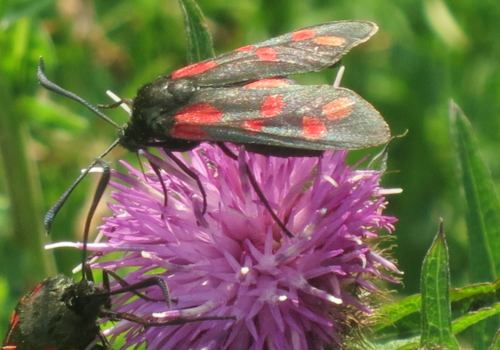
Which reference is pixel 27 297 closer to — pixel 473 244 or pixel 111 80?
pixel 473 244

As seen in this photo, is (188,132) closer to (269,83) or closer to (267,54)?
(269,83)

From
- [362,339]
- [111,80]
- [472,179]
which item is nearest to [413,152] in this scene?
[111,80]

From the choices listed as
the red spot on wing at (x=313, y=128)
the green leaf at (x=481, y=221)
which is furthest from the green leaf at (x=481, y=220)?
the red spot on wing at (x=313, y=128)

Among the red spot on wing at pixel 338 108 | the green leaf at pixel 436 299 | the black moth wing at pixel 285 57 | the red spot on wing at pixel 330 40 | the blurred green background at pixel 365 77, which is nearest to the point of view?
the green leaf at pixel 436 299

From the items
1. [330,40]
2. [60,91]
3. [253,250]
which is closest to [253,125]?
[253,250]

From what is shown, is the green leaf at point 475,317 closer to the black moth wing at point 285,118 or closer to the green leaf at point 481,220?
the green leaf at point 481,220

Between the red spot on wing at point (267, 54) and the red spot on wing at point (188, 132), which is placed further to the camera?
the red spot on wing at point (267, 54)

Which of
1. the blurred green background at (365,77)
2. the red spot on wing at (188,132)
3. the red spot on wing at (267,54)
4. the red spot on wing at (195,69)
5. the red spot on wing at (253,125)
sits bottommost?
the blurred green background at (365,77)
